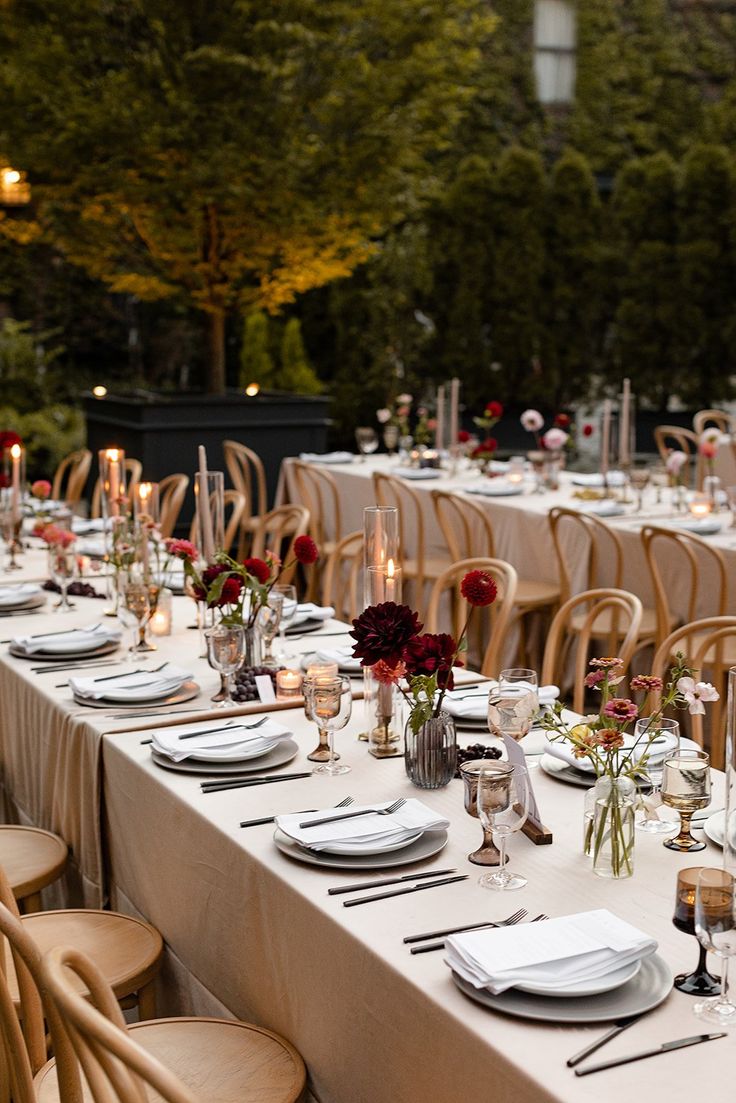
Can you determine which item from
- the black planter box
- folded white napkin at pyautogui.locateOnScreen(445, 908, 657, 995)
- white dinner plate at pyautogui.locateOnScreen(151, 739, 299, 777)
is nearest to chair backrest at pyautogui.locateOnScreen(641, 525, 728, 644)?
white dinner plate at pyautogui.locateOnScreen(151, 739, 299, 777)

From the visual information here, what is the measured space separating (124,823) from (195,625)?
124 cm

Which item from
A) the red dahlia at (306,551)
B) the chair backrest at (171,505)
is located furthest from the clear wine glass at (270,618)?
the chair backrest at (171,505)

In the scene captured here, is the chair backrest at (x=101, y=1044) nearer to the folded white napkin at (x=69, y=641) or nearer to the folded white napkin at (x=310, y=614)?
the folded white napkin at (x=69, y=641)

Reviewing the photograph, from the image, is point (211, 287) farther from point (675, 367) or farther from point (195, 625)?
point (195, 625)

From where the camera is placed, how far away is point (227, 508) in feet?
32.3

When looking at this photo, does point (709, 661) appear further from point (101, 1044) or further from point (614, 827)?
point (101, 1044)

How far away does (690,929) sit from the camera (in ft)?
→ 6.15

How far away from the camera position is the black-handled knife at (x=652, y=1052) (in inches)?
61.5

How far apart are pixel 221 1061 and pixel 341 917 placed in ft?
1.26

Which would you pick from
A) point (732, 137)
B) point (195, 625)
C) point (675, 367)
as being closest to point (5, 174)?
point (195, 625)

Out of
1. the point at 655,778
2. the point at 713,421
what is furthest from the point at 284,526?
the point at 713,421

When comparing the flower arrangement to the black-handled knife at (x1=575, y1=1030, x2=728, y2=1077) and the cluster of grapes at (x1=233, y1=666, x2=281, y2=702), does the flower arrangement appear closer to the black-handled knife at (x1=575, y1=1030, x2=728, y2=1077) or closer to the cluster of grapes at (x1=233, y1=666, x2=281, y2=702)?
the cluster of grapes at (x1=233, y1=666, x2=281, y2=702)

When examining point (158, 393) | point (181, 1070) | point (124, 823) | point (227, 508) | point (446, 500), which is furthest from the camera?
point (158, 393)

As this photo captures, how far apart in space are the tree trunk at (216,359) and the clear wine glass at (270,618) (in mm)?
6787
